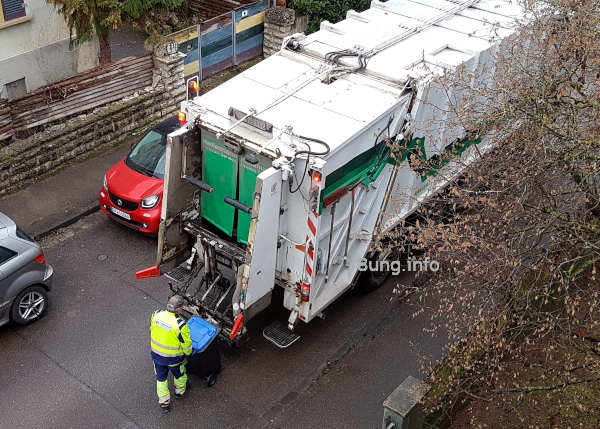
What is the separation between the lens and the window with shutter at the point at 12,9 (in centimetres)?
1290

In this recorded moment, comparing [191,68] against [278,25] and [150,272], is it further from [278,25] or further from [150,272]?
[150,272]

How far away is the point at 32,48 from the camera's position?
1363cm

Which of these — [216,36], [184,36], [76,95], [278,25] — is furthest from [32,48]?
[278,25]

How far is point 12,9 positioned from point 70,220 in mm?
4696

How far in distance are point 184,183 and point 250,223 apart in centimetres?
112

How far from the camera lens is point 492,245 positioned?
23.4 feet

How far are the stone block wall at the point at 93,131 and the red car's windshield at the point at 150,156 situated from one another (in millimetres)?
1644

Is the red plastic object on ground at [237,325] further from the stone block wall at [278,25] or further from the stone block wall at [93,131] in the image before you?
the stone block wall at [278,25]

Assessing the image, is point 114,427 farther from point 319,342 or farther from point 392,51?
point 392,51

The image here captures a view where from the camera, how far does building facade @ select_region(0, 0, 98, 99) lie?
43.1 feet

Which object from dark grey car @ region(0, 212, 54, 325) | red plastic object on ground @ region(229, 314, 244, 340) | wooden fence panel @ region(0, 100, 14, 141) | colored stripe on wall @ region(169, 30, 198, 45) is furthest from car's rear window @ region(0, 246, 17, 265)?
colored stripe on wall @ region(169, 30, 198, 45)

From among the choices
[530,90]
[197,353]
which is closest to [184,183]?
[197,353]

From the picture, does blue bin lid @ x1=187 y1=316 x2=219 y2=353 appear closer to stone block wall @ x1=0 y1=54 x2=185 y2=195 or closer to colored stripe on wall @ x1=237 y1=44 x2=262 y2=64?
stone block wall @ x1=0 y1=54 x2=185 y2=195

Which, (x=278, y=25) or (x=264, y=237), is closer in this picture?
(x=264, y=237)
